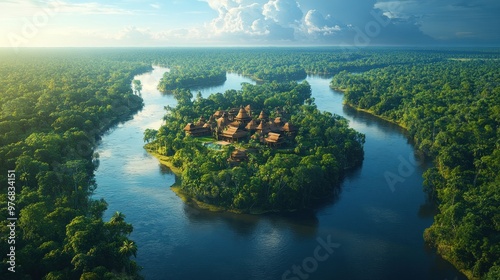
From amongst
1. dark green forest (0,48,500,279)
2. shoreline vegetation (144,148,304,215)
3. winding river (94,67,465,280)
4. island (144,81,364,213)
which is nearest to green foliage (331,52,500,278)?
dark green forest (0,48,500,279)

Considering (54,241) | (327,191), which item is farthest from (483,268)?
(54,241)

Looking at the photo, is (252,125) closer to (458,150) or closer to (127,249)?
(458,150)

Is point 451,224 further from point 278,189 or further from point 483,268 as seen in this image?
point 278,189

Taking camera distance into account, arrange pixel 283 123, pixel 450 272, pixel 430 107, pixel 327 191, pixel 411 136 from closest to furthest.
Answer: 1. pixel 450 272
2. pixel 327 191
3. pixel 283 123
4. pixel 411 136
5. pixel 430 107

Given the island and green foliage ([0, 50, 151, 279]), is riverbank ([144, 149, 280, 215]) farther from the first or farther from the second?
green foliage ([0, 50, 151, 279])

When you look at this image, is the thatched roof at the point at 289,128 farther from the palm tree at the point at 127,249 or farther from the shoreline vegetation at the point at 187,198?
the palm tree at the point at 127,249

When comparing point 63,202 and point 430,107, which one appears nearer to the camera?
point 63,202
